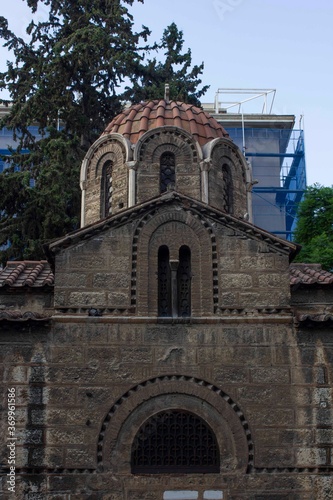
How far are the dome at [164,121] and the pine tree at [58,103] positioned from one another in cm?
606

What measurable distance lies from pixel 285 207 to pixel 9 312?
24.5m

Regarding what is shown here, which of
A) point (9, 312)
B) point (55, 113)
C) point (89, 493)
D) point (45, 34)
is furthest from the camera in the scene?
point (45, 34)

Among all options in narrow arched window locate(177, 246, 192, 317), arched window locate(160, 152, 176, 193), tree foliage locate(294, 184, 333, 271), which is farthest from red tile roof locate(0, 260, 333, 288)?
tree foliage locate(294, 184, 333, 271)

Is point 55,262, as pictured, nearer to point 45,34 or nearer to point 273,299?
point 273,299

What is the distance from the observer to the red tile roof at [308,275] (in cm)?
1320

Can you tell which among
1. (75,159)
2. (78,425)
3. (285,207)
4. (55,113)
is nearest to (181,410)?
(78,425)

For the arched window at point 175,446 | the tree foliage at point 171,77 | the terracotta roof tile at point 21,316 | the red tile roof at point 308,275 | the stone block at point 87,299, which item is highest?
the tree foliage at point 171,77

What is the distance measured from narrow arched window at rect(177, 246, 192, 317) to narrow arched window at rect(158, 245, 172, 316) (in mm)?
176

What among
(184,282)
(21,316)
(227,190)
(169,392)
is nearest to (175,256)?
(184,282)

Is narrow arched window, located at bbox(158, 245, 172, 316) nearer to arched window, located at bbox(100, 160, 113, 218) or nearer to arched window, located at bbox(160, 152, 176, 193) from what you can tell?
arched window, located at bbox(160, 152, 176, 193)

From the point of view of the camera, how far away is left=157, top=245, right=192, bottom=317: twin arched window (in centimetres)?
1246

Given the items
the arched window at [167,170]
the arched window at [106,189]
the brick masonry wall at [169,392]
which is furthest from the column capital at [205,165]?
the brick masonry wall at [169,392]

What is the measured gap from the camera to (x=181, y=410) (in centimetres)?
1183

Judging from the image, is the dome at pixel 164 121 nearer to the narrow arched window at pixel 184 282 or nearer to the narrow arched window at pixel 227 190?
the narrow arched window at pixel 227 190
